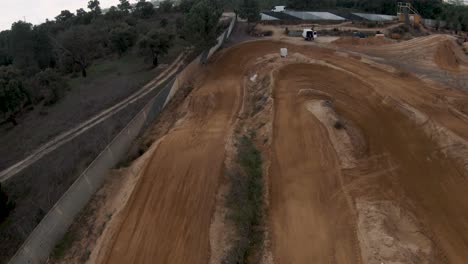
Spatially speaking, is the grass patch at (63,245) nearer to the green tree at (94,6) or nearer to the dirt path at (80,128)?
the dirt path at (80,128)

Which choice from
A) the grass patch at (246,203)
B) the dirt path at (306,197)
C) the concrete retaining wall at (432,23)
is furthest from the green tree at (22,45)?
the concrete retaining wall at (432,23)

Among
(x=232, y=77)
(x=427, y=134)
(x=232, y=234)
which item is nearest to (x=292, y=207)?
(x=232, y=234)

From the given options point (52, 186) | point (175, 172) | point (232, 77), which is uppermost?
point (232, 77)

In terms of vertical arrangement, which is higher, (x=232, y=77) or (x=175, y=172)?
(x=232, y=77)

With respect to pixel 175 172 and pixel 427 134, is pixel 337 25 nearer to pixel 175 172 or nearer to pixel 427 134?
pixel 427 134

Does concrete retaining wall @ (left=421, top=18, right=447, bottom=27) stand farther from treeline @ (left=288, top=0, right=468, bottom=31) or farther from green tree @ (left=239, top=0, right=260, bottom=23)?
green tree @ (left=239, top=0, right=260, bottom=23)

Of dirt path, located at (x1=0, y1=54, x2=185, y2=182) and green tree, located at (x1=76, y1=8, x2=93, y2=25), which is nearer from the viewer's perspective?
dirt path, located at (x1=0, y1=54, x2=185, y2=182)

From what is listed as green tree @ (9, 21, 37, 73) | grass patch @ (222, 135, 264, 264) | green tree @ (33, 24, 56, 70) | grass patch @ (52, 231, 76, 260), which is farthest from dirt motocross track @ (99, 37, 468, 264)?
green tree @ (33, 24, 56, 70)
